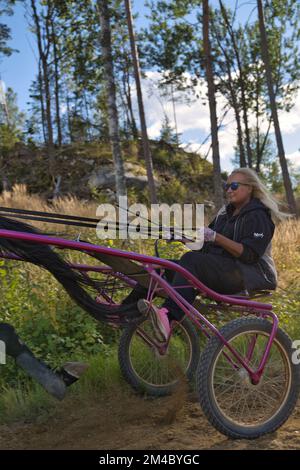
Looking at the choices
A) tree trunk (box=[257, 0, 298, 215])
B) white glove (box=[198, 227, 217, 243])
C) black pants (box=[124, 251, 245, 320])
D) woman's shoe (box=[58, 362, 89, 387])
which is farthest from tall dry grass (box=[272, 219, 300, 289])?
tree trunk (box=[257, 0, 298, 215])

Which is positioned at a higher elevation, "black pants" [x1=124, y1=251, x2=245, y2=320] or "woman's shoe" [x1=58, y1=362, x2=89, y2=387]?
"black pants" [x1=124, y1=251, x2=245, y2=320]

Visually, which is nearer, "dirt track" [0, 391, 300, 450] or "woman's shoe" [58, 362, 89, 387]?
"dirt track" [0, 391, 300, 450]

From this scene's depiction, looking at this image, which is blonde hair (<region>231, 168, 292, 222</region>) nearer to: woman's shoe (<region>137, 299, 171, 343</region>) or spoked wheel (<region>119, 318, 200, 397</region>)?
spoked wheel (<region>119, 318, 200, 397</region>)

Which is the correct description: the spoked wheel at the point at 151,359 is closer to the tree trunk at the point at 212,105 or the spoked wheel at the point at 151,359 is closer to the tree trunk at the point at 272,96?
the tree trunk at the point at 212,105

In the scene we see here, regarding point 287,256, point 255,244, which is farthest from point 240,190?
point 287,256

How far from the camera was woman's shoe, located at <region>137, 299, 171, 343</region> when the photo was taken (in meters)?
3.17

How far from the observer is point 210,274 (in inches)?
140

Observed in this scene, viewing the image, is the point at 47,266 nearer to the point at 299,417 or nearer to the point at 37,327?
the point at 37,327

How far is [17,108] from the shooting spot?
52.7m

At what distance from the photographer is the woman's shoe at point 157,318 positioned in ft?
10.4

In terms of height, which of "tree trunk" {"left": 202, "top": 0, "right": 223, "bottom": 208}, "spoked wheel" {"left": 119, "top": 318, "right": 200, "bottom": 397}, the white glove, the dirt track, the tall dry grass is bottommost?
the dirt track

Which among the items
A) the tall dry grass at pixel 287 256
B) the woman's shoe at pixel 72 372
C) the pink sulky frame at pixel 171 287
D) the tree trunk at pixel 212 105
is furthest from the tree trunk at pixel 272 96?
the woman's shoe at pixel 72 372

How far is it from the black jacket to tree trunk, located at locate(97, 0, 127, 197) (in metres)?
8.21
